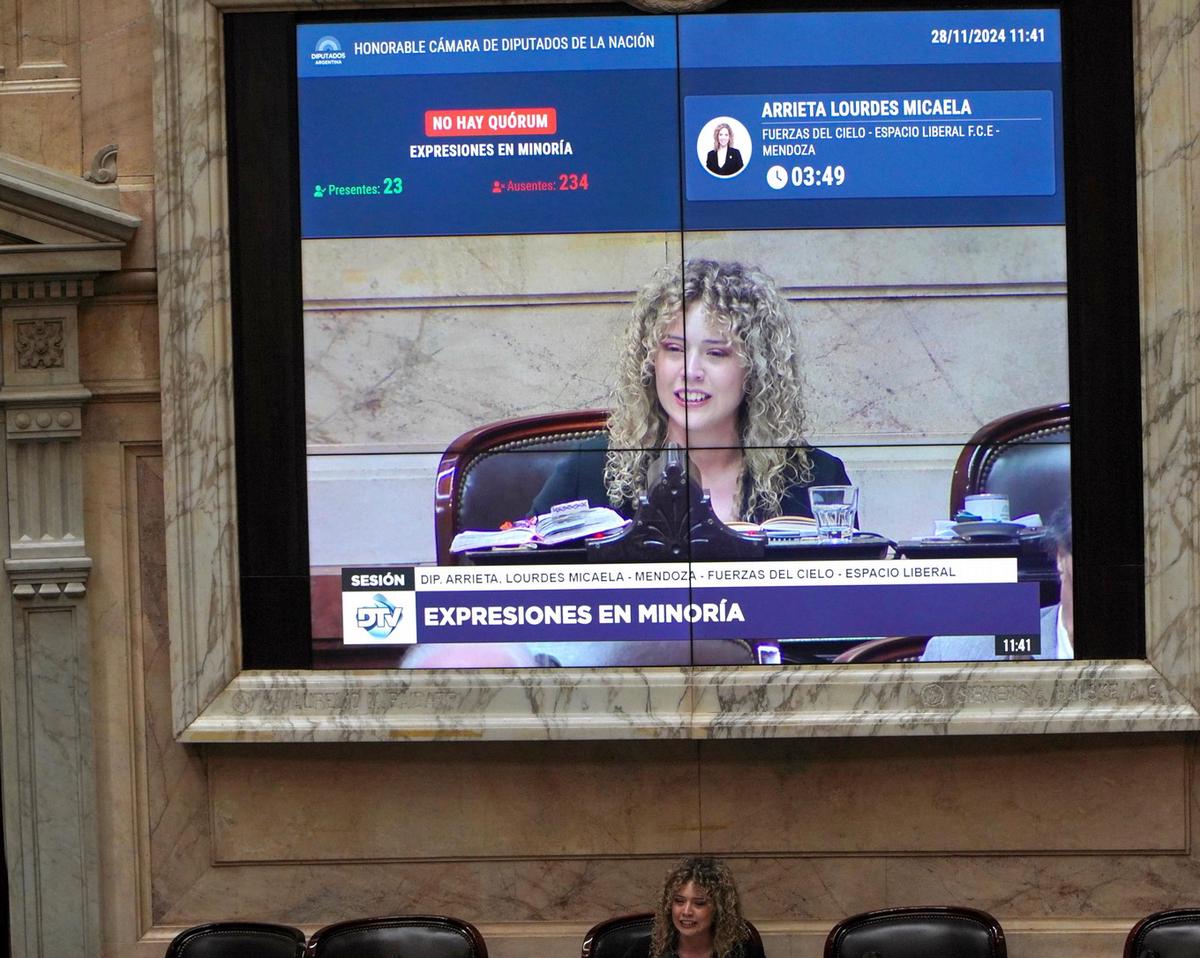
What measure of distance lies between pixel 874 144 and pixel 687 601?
172 cm

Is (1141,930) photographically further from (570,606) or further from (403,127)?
(403,127)

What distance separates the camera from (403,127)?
541 cm

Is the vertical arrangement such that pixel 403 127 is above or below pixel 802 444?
above

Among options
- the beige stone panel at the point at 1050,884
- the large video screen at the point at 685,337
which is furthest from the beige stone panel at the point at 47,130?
the beige stone panel at the point at 1050,884

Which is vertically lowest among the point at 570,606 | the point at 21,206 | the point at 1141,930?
the point at 1141,930

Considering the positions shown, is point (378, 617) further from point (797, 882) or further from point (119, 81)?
point (119, 81)

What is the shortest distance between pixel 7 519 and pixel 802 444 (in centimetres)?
283

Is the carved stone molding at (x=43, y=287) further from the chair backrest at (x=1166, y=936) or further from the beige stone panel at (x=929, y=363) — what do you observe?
the chair backrest at (x=1166, y=936)

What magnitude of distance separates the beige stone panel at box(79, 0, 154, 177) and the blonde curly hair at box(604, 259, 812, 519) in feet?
6.13

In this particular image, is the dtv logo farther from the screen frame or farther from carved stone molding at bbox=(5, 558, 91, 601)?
carved stone molding at bbox=(5, 558, 91, 601)

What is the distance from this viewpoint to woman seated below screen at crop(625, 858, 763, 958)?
15.3 ft

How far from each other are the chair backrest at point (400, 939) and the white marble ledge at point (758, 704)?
629 millimetres

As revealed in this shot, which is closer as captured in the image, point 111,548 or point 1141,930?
point 1141,930

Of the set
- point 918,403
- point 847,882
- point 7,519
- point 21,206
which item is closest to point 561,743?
point 847,882
